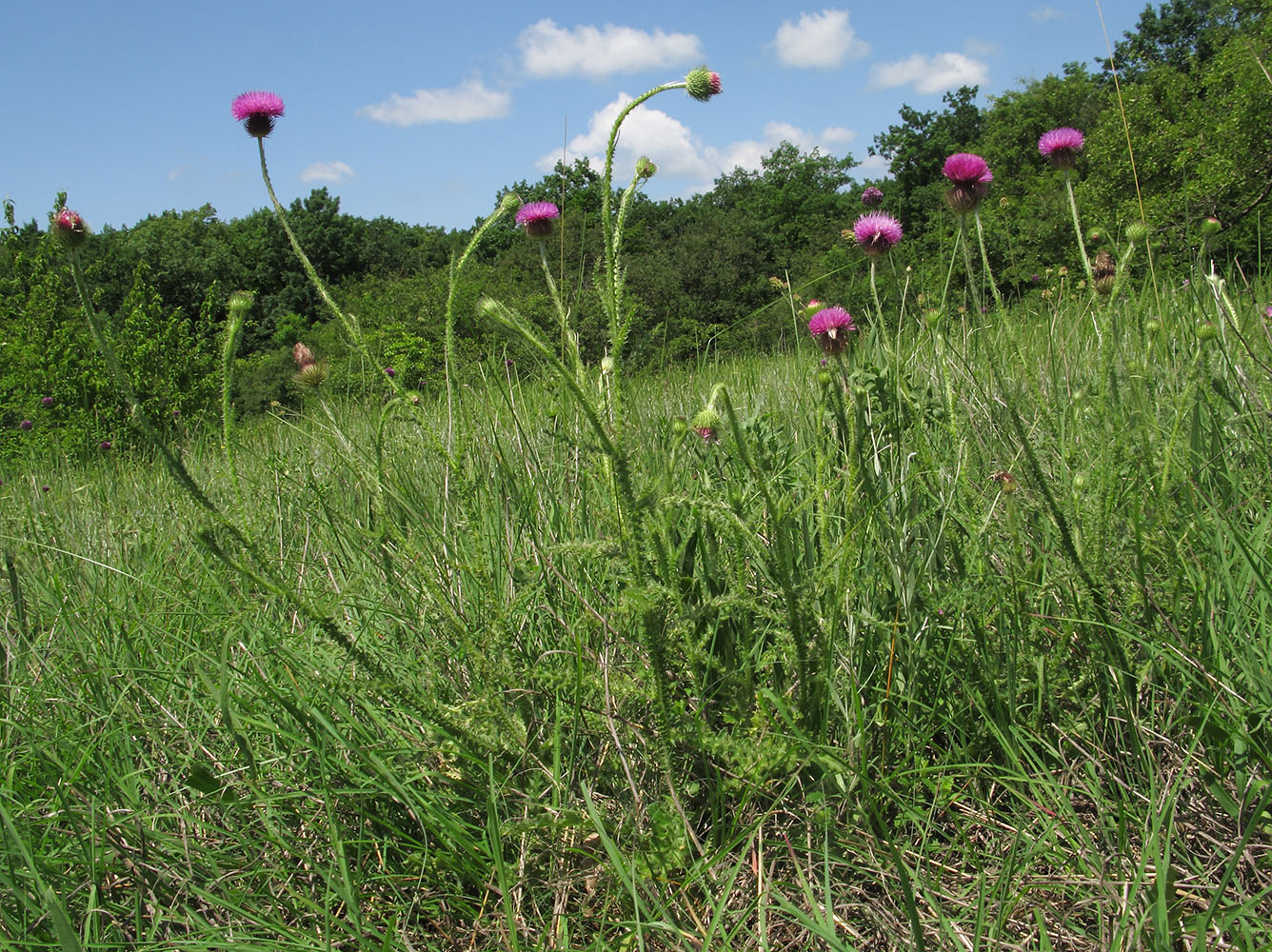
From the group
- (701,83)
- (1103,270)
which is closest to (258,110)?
(701,83)

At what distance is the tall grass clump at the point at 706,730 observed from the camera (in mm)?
765

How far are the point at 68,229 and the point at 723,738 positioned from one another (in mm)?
1099

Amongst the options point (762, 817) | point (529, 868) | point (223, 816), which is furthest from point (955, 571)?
point (223, 816)

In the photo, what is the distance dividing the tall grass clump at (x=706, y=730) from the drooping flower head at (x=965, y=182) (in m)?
0.38

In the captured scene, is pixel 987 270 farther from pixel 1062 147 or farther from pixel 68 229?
pixel 68 229

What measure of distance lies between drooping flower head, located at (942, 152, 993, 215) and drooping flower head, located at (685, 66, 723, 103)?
0.64 m

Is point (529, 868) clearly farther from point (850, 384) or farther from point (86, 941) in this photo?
point (850, 384)

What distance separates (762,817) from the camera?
789 millimetres

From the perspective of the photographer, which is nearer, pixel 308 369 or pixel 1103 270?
pixel 308 369

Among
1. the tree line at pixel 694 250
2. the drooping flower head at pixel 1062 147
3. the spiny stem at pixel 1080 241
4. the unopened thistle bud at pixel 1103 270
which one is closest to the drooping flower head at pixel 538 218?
the tree line at pixel 694 250

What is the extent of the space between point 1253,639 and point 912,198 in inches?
1118

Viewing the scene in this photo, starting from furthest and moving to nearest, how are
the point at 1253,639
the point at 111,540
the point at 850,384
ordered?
1. the point at 111,540
2. the point at 850,384
3. the point at 1253,639

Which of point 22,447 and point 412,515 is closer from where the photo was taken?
point 412,515

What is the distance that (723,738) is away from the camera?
2.74ft
